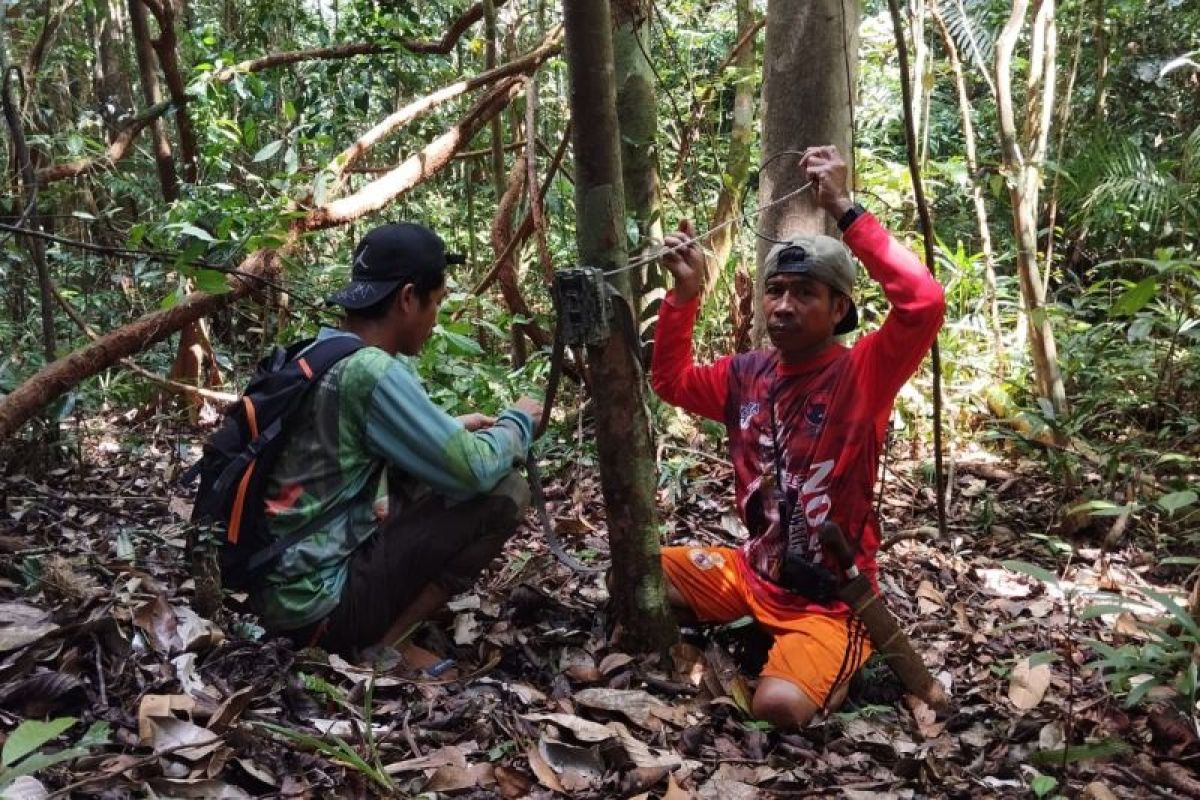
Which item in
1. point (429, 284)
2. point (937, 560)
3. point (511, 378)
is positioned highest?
point (429, 284)

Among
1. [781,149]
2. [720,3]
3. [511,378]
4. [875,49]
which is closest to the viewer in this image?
[781,149]

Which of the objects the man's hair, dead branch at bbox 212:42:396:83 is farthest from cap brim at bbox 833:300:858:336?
dead branch at bbox 212:42:396:83

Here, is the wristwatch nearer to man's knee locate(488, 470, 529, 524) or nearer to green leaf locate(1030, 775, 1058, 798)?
man's knee locate(488, 470, 529, 524)

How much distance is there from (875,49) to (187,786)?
7.55 metres

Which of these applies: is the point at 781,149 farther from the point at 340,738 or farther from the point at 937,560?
the point at 340,738

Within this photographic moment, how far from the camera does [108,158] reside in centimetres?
563

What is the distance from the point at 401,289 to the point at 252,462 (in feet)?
2.28

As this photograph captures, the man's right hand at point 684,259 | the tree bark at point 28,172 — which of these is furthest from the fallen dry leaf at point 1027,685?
the tree bark at point 28,172

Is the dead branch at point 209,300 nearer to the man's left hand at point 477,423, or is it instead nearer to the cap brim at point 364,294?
the cap brim at point 364,294

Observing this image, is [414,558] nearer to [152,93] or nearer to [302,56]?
[302,56]

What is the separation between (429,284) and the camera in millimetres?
2973

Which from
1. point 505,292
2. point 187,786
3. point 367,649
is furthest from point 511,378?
point 187,786

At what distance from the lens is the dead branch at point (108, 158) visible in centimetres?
556

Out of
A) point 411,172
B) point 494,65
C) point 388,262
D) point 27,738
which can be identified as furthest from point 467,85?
point 27,738
